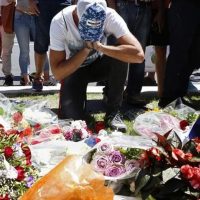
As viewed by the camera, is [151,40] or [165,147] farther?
[151,40]

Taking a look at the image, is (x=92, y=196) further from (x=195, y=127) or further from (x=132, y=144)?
(x=195, y=127)

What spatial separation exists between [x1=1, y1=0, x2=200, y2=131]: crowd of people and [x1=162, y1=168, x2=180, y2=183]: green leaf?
1404 mm

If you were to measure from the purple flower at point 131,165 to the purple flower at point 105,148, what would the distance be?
0.10 metres

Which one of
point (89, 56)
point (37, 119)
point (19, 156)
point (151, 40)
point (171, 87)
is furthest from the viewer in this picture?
point (151, 40)

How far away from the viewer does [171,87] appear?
4324 mm

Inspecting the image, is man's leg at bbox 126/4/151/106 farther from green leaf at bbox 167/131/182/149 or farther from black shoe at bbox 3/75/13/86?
green leaf at bbox 167/131/182/149

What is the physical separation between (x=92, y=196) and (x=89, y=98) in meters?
2.67

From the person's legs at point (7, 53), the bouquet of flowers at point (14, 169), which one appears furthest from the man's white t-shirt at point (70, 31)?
the person's legs at point (7, 53)

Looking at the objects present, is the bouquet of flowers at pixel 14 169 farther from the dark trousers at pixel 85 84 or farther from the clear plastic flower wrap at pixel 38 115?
the dark trousers at pixel 85 84

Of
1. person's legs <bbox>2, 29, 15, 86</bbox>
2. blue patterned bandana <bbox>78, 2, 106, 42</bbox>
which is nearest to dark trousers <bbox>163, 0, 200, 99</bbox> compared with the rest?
blue patterned bandana <bbox>78, 2, 106, 42</bbox>

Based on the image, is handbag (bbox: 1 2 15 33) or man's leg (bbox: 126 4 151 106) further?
handbag (bbox: 1 2 15 33)

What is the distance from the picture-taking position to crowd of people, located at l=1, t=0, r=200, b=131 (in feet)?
11.8

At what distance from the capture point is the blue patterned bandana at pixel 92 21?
3.34 metres

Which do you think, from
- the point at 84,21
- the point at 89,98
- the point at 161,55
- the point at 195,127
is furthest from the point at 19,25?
the point at 195,127
